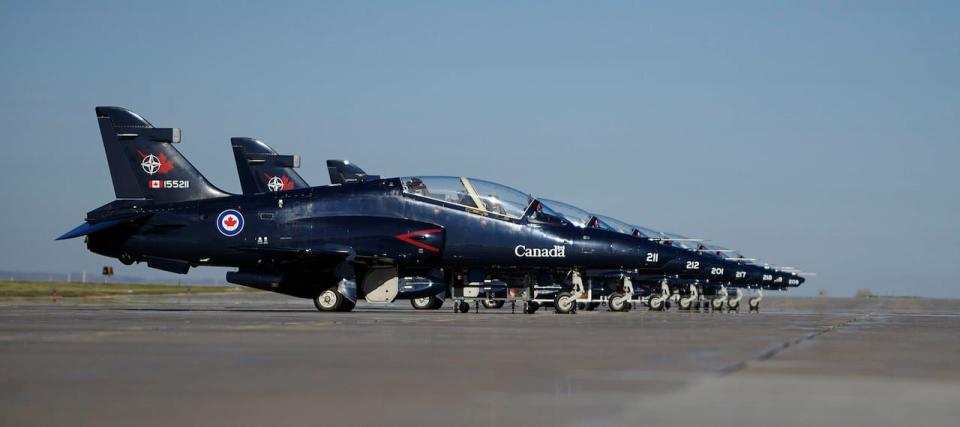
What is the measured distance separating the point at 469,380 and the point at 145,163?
23.5 metres

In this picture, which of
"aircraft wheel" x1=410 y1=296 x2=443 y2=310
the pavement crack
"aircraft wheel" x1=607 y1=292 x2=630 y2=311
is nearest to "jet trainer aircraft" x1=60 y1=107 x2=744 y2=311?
"aircraft wheel" x1=410 y1=296 x2=443 y2=310

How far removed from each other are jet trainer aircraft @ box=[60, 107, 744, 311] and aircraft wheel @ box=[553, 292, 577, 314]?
394 mm

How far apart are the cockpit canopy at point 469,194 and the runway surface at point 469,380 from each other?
14.0 metres

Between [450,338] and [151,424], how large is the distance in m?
8.64

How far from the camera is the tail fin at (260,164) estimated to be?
3884 cm

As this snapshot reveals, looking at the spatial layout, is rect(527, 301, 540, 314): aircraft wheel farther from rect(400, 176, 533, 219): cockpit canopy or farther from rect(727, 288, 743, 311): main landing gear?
rect(727, 288, 743, 311): main landing gear

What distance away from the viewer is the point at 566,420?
654 centimetres

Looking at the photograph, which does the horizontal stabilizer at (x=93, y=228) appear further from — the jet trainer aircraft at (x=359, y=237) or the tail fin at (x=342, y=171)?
the tail fin at (x=342, y=171)

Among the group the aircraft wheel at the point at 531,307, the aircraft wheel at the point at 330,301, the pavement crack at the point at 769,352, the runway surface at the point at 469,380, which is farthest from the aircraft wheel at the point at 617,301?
the runway surface at the point at 469,380

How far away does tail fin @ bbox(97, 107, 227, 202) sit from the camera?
101 ft

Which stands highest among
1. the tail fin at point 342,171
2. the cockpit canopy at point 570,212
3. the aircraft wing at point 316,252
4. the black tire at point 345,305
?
the tail fin at point 342,171

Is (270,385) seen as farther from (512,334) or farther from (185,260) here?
(185,260)

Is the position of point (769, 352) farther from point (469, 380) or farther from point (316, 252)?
point (316, 252)

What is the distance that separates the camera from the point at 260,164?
3897 cm
